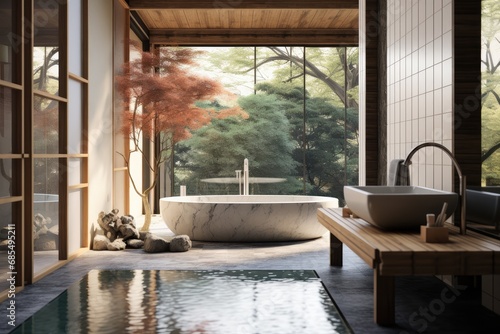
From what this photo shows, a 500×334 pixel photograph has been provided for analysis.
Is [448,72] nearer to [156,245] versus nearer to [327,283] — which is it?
[327,283]

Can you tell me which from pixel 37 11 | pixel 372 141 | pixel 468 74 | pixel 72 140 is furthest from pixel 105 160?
pixel 468 74

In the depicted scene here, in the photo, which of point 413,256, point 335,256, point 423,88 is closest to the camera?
point 413,256

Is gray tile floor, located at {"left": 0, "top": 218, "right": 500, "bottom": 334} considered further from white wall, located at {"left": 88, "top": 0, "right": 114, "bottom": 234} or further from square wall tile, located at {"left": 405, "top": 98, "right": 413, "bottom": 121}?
square wall tile, located at {"left": 405, "top": 98, "right": 413, "bottom": 121}

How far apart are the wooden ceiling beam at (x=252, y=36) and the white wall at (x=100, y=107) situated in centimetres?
214

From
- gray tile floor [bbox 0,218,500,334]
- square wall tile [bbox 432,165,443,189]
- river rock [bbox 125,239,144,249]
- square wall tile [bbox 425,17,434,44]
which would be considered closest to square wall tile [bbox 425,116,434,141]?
square wall tile [bbox 432,165,443,189]

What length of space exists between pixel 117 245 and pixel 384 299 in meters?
3.24

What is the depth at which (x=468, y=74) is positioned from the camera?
3.65 m

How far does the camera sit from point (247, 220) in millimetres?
6000

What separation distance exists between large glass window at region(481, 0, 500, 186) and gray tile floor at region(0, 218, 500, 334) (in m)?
0.73

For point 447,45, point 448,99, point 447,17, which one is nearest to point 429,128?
point 448,99

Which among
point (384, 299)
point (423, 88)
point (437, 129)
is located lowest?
point (384, 299)

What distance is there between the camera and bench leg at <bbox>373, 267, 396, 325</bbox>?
300 cm

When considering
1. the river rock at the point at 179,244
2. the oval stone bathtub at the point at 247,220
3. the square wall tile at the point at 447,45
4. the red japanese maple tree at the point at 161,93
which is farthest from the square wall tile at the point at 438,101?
the red japanese maple tree at the point at 161,93

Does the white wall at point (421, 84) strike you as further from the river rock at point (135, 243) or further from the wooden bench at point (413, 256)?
the river rock at point (135, 243)
